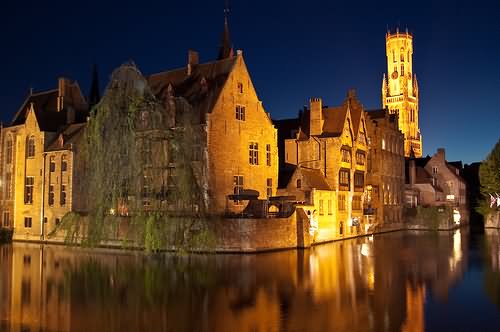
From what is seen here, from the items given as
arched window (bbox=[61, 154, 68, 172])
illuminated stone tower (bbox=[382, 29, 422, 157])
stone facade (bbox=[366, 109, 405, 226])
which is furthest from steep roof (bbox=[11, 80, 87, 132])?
illuminated stone tower (bbox=[382, 29, 422, 157])

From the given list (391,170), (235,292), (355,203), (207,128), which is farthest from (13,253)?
(391,170)

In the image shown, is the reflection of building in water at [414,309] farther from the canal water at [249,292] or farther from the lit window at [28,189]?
the lit window at [28,189]

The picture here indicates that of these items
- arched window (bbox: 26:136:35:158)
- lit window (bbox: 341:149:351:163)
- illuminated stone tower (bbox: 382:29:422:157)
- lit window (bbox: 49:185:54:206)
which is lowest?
lit window (bbox: 49:185:54:206)

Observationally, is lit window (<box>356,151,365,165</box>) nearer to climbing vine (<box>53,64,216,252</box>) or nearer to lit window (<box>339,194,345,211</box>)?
lit window (<box>339,194,345,211</box>)

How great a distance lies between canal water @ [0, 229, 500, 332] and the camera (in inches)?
765

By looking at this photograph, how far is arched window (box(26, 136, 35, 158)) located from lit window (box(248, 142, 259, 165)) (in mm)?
22531

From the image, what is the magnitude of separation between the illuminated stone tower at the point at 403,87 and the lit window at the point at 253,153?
116491mm

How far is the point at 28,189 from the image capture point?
182 feet

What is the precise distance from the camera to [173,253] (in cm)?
3938

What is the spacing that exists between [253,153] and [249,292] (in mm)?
26692

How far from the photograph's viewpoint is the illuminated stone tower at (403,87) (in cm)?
16450

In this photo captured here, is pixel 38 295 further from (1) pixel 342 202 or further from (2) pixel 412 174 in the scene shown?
(2) pixel 412 174

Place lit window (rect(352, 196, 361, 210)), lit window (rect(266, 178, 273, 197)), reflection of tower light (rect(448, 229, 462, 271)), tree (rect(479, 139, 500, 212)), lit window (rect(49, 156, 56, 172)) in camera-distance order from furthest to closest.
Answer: tree (rect(479, 139, 500, 212)) → lit window (rect(352, 196, 361, 210)) → lit window (rect(49, 156, 56, 172)) → lit window (rect(266, 178, 273, 197)) → reflection of tower light (rect(448, 229, 462, 271))

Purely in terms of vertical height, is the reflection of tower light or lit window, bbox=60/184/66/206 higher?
lit window, bbox=60/184/66/206
